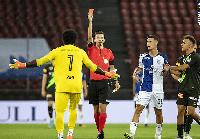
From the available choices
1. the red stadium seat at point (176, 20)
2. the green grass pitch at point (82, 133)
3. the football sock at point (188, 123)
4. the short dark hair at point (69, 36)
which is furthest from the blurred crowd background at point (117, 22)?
the short dark hair at point (69, 36)

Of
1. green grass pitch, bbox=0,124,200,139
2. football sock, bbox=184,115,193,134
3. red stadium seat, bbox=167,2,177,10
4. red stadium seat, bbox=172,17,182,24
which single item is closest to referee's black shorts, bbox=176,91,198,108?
football sock, bbox=184,115,193,134

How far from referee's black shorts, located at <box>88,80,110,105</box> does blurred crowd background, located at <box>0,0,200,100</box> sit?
7835 mm

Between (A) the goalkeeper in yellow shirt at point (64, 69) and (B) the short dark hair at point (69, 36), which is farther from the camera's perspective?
(B) the short dark hair at point (69, 36)

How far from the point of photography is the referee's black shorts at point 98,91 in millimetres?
7199

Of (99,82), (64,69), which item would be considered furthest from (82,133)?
(64,69)

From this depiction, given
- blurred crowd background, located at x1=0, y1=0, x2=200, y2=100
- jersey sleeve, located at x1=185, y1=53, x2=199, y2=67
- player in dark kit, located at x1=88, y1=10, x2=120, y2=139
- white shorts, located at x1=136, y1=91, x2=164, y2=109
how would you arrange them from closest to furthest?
1. white shorts, located at x1=136, y1=91, x2=164, y2=109
2. jersey sleeve, located at x1=185, y1=53, x2=199, y2=67
3. player in dark kit, located at x1=88, y1=10, x2=120, y2=139
4. blurred crowd background, located at x1=0, y1=0, x2=200, y2=100

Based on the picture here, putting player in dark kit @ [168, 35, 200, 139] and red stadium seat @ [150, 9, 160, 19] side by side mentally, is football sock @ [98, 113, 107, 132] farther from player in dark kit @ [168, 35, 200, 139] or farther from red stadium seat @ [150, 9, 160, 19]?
red stadium seat @ [150, 9, 160, 19]

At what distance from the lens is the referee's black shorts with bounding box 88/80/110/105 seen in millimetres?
7199

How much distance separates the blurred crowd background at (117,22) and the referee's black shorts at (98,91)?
784 cm

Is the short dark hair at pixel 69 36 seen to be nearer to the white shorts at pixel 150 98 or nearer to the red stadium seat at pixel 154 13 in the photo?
the white shorts at pixel 150 98

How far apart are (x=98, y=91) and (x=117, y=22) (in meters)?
11.4

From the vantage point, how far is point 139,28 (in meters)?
18.0

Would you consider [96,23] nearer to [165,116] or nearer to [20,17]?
[20,17]

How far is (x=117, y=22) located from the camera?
725 inches
